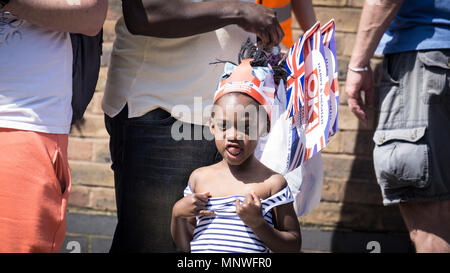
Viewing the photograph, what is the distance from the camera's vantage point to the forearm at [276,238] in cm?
189

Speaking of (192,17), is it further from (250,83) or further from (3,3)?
(3,3)

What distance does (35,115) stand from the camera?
186 cm

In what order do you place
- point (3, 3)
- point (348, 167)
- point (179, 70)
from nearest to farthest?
1. point (3, 3)
2. point (179, 70)
3. point (348, 167)

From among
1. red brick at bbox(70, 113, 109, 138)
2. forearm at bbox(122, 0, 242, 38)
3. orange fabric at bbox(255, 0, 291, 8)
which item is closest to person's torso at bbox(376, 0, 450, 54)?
orange fabric at bbox(255, 0, 291, 8)

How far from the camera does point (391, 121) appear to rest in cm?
258

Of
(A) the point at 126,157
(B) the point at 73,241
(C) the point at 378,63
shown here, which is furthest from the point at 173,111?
(B) the point at 73,241

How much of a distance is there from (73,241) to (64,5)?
2.11 m

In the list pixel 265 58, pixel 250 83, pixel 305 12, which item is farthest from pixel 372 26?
pixel 250 83

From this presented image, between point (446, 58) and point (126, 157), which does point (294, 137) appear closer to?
point (126, 157)

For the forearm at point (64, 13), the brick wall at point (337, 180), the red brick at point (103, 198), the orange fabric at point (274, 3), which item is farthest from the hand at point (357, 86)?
the red brick at point (103, 198)

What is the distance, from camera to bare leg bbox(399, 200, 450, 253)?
249 centimetres

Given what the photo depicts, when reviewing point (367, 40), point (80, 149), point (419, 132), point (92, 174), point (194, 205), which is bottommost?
point (92, 174)

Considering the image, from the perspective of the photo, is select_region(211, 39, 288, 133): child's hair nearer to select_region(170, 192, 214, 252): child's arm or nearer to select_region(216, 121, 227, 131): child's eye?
select_region(216, 121, 227, 131): child's eye

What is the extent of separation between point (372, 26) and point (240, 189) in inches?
40.4
